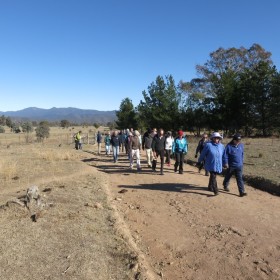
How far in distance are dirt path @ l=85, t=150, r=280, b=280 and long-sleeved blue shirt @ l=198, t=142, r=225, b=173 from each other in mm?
824

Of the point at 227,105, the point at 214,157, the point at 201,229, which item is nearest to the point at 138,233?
the point at 201,229

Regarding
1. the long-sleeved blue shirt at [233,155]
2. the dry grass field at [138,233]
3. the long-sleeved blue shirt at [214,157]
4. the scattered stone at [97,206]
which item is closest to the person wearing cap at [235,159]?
the long-sleeved blue shirt at [233,155]

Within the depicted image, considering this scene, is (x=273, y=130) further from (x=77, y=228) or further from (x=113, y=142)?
(x=77, y=228)

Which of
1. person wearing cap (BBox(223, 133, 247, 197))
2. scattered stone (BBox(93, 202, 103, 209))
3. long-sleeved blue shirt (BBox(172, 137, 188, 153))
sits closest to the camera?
scattered stone (BBox(93, 202, 103, 209))

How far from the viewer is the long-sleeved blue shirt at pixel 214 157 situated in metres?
10.3

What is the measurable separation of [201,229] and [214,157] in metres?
2.98

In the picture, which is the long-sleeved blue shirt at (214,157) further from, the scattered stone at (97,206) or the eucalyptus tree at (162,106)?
the eucalyptus tree at (162,106)

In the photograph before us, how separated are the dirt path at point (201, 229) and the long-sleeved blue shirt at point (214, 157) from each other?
0.82m

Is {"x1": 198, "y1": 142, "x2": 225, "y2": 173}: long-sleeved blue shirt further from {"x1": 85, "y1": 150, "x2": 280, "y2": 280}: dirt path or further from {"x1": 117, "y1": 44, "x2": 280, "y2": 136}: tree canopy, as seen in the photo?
{"x1": 117, "y1": 44, "x2": 280, "y2": 136}: tree canopy

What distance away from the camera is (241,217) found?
8.44m

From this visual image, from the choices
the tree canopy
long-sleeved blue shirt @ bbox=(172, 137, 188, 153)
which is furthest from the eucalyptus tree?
long-sleeved blue shirt @ bbox=(172, 137, 188, 153)

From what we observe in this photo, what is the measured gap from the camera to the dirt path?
6047mm

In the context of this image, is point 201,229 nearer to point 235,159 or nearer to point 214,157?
point 214,157

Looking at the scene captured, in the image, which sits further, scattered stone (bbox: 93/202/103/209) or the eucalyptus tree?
the eucalyptus tree
